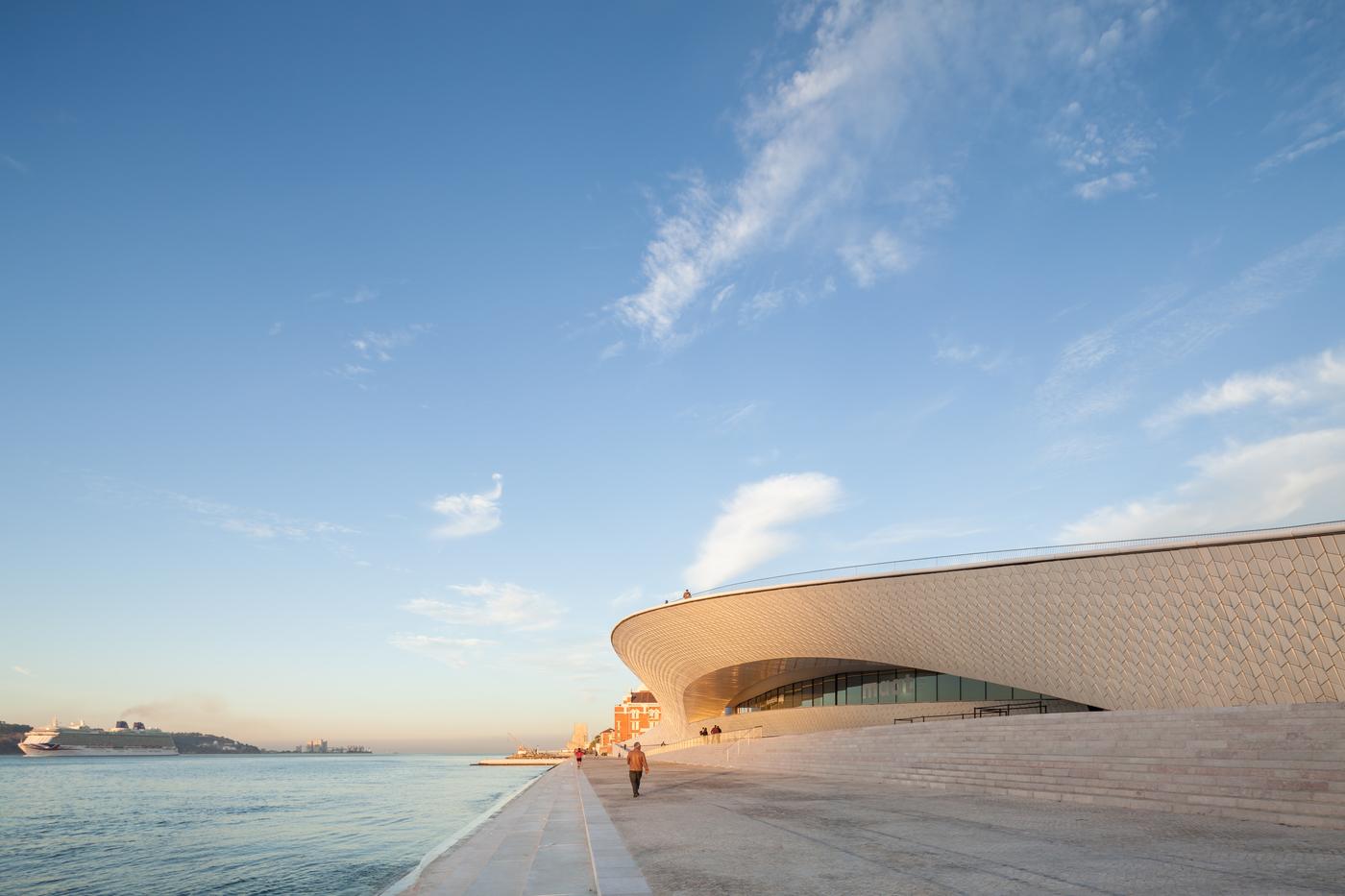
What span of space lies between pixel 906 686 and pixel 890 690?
1262mm

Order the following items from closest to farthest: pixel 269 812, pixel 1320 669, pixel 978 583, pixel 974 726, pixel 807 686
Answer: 1. pixel 974 726
2. pixel 1320 669
3. pixel 978 583
4. pixel 269 812
5. pixel 807 686

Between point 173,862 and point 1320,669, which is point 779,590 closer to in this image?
point 1320,669

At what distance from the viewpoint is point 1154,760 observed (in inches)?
484

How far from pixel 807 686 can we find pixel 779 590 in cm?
1161

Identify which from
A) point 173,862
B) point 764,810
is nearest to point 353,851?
point 173,862

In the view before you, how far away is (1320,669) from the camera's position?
796 inches

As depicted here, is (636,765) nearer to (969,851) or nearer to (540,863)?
(540,863)

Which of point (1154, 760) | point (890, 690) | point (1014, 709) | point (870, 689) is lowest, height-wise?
point (1154, 760)

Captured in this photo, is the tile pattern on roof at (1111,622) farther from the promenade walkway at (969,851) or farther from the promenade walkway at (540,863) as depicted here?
the promenade walkway at (540,863)

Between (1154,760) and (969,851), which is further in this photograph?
(1154,760)

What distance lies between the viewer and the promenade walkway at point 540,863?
680 centimetres

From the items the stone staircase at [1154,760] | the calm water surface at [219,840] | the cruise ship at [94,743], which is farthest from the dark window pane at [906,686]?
the cruise ship at [94,743]

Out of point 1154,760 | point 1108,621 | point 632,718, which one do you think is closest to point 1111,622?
point 1108,621

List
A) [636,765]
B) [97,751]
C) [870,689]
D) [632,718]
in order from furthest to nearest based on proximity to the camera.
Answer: [97,751], [632,718], [870,689], [636,765]
